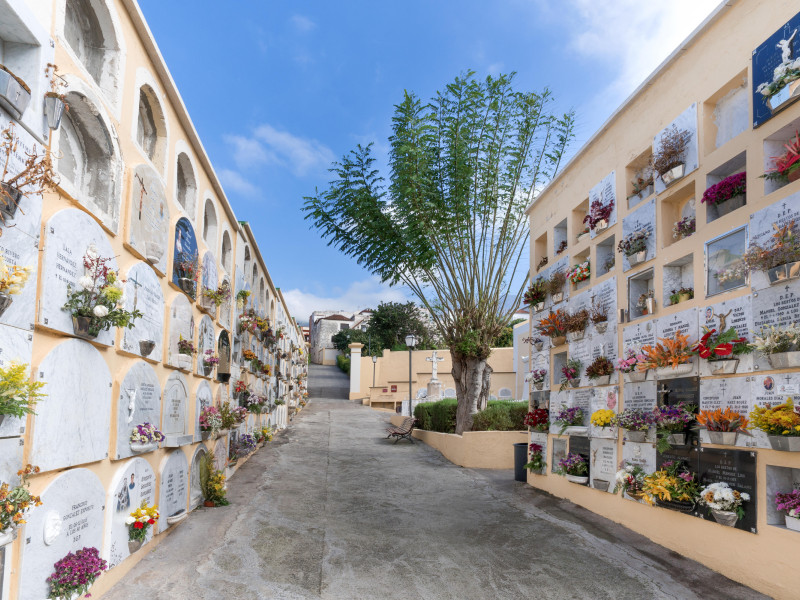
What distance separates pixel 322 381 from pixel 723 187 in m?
38.0

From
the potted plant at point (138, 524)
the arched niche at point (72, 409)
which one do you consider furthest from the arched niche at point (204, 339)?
the arched niche at point (72, 409)

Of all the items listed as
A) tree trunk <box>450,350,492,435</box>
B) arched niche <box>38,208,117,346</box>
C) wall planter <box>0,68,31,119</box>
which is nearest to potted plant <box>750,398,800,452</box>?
arched niche <box>38,208,117,346</box>

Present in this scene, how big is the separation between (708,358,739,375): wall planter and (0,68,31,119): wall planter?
5.61 m

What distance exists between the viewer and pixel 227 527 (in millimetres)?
6949

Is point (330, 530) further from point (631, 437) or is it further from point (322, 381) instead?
point (322, 381)

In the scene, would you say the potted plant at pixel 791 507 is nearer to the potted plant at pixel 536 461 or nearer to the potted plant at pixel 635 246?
the potted plant at pixel 635 246

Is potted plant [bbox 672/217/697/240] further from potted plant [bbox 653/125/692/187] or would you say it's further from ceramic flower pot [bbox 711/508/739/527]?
ceramic flower pot [bbox 711/508/739/527]

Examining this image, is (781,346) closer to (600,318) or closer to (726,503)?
(726,503)

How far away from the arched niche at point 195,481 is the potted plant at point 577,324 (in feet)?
17.9

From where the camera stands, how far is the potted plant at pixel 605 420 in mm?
7191

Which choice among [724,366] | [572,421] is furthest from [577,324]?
[724,366]

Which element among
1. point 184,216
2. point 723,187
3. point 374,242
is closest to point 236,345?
point 184,216

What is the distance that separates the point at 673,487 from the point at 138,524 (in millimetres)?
4931

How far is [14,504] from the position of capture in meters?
3.10
